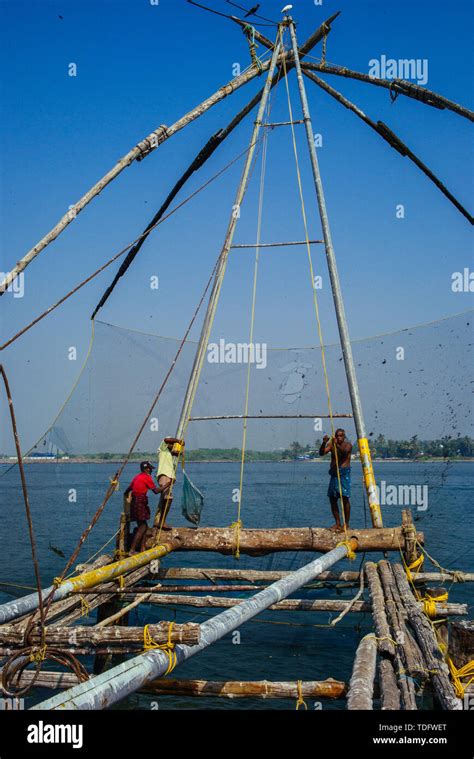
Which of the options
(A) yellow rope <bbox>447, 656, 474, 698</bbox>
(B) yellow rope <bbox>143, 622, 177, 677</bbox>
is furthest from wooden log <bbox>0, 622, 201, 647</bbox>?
(A) yellow rope <bbox>447, 656, 474, 698</bbox>

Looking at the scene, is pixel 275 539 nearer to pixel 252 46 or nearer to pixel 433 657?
pixel 433 657

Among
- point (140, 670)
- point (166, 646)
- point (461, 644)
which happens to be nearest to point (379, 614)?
point (461, 644)

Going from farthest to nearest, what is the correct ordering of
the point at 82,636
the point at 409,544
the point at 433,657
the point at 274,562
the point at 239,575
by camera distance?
1. the point at 274,562
2. the point at 239,575
3. the point at 409,544
4. the point at 433,657
5. the point at 82,636

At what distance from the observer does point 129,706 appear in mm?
8945

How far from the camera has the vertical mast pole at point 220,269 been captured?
404 inches

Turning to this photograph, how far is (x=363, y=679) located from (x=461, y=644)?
5.45 feet

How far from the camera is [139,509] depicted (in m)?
9.92

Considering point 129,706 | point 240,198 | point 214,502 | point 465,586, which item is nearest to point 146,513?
point 129,706

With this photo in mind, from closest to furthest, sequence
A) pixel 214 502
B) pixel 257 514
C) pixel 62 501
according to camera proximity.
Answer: pixel 257 514 → pixel 214 502 → pixel 62 501

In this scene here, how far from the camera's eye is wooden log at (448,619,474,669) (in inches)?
237
